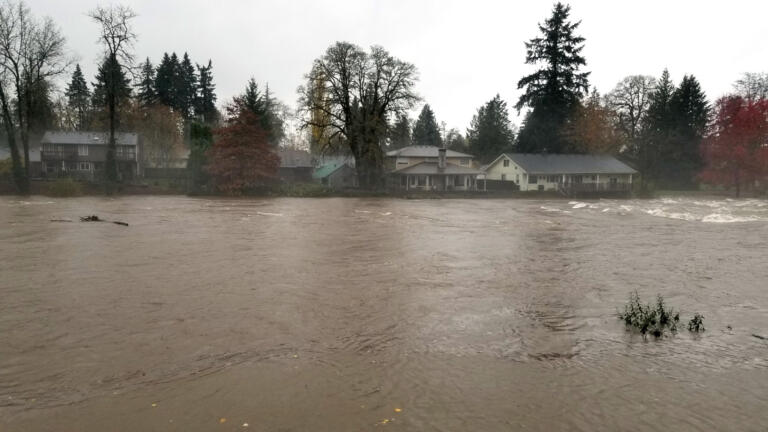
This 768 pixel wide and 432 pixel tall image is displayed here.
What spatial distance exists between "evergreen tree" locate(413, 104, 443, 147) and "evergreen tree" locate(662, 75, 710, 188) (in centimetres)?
4297

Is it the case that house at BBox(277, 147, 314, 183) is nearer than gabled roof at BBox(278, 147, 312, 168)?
Yes

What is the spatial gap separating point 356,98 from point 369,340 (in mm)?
46610

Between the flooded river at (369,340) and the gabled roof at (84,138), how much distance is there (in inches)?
1926

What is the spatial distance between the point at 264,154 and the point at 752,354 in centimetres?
4465

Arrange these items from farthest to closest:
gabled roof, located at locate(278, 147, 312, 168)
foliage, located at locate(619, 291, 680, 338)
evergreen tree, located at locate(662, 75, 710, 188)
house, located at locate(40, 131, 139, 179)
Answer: gabled roof, located at locate(278, 147, 312, 168) < evergreen tree, located at locate(662, 75, 710, 188) < house, located at locate(40, 131, 139, 179) < foliage, located at locate(619, 291, 680, 338)

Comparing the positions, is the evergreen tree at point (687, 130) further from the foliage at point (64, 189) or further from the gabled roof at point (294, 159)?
the foliage at point (64, 189)

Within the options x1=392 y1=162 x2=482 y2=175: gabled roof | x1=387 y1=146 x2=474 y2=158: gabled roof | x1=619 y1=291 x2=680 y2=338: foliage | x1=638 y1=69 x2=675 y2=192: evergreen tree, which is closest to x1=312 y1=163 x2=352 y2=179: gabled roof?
x1=387 y1=146 x2=474 y2=158: gabled roof

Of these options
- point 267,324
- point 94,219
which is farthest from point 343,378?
point 94,219

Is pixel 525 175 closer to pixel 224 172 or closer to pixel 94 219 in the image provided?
pixel 224 172

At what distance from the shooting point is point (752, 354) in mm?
7707

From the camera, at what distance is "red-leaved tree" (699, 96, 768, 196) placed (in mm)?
51188

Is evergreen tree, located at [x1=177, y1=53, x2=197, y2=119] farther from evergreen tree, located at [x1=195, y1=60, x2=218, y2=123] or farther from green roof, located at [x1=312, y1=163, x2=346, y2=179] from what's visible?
green roof, located at [x1=312, y1=163, x2=346, y2=179]

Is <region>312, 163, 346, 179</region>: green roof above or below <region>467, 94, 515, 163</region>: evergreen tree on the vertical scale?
below

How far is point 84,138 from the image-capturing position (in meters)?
62.6
